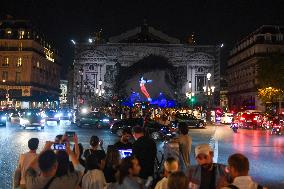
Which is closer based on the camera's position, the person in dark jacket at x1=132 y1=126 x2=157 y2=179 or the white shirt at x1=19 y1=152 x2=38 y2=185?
the white shirt at x1=19 y1=152 x2=38 y2=185

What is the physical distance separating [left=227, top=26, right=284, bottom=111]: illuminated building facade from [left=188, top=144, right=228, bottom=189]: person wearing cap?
86682 millimetres

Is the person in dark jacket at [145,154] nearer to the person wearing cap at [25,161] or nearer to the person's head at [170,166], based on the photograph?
the person wearing cap at [25,161]

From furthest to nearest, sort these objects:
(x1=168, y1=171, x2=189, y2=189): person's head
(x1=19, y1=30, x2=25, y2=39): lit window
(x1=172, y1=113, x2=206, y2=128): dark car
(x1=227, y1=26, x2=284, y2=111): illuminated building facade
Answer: (x1=19, y1=30, x2=25, y2=39): lit window → (x1=227, y1=26, x2=284, y2=111): illuminated building facade → (x1=172, y1=113, x2=206, y2=128): dark car → (x1=168, y1=171, x2=189, y2=189): person's head

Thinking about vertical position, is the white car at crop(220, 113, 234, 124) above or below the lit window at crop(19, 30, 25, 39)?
below

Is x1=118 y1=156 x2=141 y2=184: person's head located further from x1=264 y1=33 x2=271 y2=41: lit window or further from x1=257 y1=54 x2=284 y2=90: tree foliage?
x1=264 y1=33 x2=271 y2=41: lit window

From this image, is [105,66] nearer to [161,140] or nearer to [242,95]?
[242,95]

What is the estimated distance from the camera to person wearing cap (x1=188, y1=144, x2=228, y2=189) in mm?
7531

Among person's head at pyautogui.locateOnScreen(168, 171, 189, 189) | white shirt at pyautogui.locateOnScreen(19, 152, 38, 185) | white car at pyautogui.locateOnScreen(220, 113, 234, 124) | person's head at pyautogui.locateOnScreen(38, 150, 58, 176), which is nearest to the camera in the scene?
person's head at pyautogui.locateOnScreen(168, 171, 189, 189)

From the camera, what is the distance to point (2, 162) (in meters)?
19.4

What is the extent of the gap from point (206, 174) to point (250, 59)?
10065cm

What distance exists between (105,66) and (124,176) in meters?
125

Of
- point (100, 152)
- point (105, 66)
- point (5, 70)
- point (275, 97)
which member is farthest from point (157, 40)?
point (100, 152)

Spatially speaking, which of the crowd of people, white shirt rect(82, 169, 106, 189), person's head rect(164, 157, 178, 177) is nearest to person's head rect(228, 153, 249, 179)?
the crowd of people

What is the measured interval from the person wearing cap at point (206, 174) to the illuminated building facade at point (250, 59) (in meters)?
86.7
